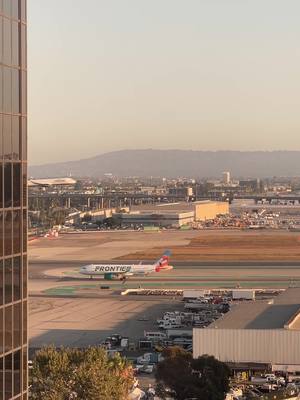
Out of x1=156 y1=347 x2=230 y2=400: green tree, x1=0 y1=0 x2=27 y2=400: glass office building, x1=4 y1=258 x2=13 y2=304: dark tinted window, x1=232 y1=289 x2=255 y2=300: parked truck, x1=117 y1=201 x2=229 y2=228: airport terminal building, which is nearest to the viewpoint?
x1=0 y1=0 x2=27 y2=400: glass office building

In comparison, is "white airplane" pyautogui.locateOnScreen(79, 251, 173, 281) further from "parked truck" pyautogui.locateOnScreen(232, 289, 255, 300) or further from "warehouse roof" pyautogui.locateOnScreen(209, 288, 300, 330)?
"warehouse roof" pyautogui.locateOnScreen(209, 288, 300, 330)

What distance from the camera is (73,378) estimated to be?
1544 centimetres

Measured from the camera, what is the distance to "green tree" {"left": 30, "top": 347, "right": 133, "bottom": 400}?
15062mm

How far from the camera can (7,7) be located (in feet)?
29.5

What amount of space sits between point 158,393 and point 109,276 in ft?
137

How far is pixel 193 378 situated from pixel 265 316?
12.4 meters

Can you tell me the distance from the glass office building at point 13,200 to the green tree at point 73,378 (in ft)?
17.9

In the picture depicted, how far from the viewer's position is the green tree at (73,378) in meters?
15.1

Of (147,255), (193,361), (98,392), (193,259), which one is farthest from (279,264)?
(98,392)

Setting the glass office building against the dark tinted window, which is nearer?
the glass office building

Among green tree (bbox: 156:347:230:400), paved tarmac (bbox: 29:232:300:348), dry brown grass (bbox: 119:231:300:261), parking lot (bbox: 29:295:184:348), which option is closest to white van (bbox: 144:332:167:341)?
parking lot (bbox: 29:295:184:348)

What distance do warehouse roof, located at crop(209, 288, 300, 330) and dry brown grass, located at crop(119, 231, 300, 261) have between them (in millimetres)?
37211

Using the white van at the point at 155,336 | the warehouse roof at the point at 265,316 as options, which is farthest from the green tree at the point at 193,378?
the white van at the point at 155,336

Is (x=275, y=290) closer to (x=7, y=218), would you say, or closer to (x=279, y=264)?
(x=279, y=264)
